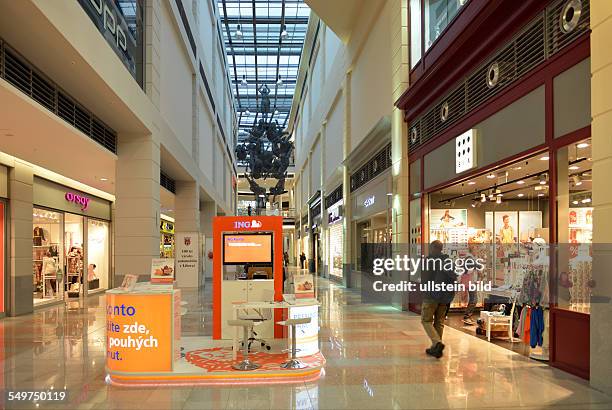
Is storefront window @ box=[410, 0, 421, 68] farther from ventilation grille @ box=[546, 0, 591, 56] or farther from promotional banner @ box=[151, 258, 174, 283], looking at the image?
promotional banner @ box=[151, 258, 174, 283]

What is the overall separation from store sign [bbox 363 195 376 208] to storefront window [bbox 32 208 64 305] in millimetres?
8538

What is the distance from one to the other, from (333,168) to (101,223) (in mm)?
9776

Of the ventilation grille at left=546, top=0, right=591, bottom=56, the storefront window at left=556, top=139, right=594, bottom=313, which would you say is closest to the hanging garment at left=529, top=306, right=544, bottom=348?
the storefront window at left=556, top=139, right=594, bottom=313

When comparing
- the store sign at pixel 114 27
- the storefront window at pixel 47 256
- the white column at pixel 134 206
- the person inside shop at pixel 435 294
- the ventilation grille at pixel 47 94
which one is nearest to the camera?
the person inside shop at pixel 435 294

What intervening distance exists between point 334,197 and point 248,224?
16001mm

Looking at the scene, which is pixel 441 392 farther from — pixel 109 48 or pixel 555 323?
pixel 109 48

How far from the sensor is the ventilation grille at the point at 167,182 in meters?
18.0

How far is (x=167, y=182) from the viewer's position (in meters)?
19.0

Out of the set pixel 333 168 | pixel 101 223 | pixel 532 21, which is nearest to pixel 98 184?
pixel 101 223

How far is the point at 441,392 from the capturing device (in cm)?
543

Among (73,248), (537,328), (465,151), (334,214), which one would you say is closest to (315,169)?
(334,214)

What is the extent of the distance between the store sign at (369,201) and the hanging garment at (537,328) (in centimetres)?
892

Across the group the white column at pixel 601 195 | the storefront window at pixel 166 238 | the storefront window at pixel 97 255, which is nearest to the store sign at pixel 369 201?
the storefront window at pixel 97 255

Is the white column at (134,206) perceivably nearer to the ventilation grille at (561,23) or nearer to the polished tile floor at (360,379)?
the polished tile floor at (360,379)
